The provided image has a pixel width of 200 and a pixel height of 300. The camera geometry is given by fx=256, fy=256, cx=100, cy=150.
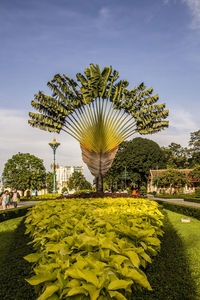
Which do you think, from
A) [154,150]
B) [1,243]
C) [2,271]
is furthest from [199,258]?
[154,150]

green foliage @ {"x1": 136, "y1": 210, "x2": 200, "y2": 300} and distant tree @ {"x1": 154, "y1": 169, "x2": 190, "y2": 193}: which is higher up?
distant tree @ {"x1": 154, "y1": 169, "x2": 190, "y2": 193}

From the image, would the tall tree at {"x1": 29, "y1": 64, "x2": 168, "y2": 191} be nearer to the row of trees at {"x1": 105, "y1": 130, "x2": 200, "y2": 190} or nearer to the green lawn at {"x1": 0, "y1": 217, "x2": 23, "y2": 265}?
the green lawn at {"x1": 0, "y1": 217, "x2": 23, "y2": 265}

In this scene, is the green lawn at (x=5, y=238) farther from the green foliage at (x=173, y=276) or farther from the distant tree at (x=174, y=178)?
the distant tree at (x=174, y=178)

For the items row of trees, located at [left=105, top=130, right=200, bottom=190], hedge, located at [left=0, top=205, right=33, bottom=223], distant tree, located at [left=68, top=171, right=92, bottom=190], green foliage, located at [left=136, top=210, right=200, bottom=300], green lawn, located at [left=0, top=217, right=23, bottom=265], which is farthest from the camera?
distant tree, located at [left=68, top=171, right=92, bottom=190]

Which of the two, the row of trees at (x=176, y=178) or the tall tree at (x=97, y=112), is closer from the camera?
the tall tree at (x=97, y=112)

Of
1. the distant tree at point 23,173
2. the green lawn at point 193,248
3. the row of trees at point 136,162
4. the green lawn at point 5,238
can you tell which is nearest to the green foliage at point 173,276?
the green lawn at point 193,248

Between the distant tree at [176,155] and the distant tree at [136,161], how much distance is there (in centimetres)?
563

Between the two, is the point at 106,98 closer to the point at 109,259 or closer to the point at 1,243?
the point at 1,243

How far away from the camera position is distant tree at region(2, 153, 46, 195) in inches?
1725

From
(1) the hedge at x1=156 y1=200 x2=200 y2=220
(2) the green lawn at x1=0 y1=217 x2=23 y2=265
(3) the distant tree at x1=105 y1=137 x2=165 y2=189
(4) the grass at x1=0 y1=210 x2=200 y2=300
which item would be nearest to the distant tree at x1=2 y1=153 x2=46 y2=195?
(3) the distant tree at x1=105 y1=137 x2=165 y2=189

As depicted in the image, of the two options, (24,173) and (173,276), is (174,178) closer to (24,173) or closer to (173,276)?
(24,173)

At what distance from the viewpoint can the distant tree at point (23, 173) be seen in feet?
144

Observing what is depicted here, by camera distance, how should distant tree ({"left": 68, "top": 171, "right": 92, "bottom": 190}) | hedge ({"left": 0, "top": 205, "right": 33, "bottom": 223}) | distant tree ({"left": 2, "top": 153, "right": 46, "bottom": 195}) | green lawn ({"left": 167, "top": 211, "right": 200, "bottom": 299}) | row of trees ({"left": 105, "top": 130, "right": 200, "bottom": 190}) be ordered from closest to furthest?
1. green lawn ({"left": 167, "top": 211, "right": 200, "bottom": 299})
2. hedge ({"left": 0, "top": 205, "right": 33, "bottom": 223})
3. distant tree ({"left": 2, "top": 153, "right": 46, "bottom": 195})
4. row of trees ({"left": 105, "top": 130, "right": 200, "bottom": 190})
5. distant tree ({"left": 68, "top": 171, "right": 92, "bottom": 190})

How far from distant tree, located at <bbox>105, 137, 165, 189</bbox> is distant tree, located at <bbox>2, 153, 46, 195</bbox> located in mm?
14982
